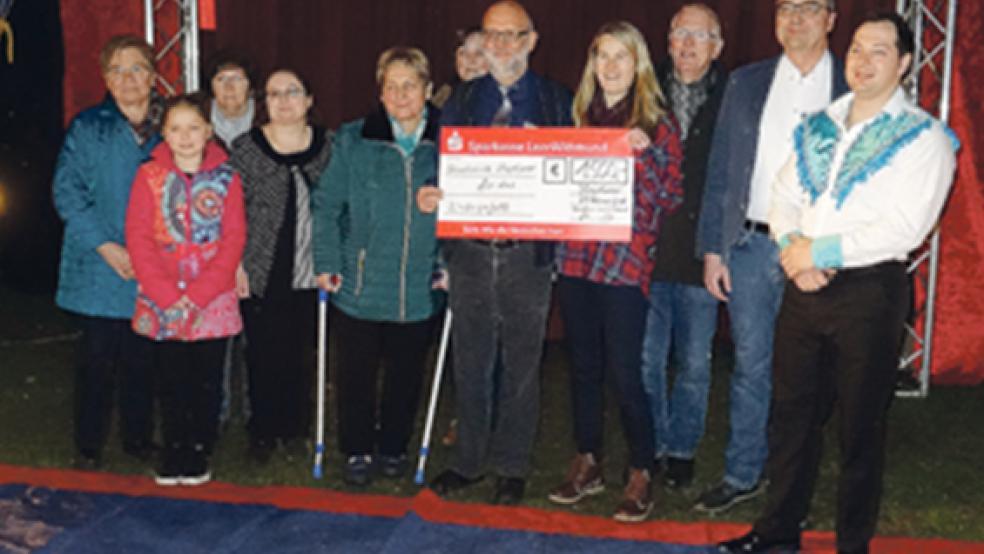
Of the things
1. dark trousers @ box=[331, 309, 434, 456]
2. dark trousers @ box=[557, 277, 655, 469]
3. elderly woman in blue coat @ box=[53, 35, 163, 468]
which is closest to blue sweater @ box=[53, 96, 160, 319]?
elderly woman in blue coat @ box=[53, 35, 163, 468]

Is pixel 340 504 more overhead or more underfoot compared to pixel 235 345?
more underfoot

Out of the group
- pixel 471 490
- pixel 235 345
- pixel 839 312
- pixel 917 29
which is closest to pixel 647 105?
pixel 839 312

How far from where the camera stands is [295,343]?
3.81m

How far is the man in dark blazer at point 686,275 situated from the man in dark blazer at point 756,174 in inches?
4.1

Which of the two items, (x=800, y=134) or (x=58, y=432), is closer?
(x=800, y=134)

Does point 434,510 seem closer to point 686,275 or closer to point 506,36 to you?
point 686,275

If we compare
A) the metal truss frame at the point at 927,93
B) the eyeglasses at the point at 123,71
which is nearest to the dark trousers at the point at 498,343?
the eyeglasses at the point at 123,71

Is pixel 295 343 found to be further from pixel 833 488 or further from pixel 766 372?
pixel 833 488

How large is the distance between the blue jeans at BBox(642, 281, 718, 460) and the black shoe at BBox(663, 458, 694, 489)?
3 cm

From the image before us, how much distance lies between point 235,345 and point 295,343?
617mm

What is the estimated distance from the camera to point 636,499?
3326 millimetres

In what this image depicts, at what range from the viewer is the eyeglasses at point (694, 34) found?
328 centimetres

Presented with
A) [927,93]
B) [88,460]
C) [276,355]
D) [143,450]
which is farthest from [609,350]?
[927,93]

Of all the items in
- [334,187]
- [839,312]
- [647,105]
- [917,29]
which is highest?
[917,29]
